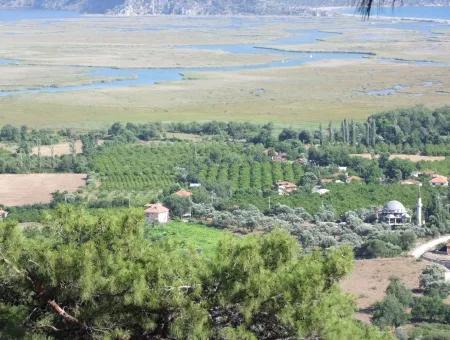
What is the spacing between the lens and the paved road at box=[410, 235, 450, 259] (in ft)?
76.6

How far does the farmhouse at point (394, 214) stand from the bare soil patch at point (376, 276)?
149 inches

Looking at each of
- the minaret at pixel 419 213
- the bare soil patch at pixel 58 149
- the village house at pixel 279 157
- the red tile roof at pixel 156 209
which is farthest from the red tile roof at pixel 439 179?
the bare soil patch at pixel 58 149

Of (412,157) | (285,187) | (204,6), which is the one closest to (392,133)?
(412,157)

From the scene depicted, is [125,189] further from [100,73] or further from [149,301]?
[100,73]

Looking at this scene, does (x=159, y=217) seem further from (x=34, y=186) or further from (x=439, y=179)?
(x=439, y=179)

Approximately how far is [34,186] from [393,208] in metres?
12.1

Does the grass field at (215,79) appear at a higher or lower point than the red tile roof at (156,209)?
lower

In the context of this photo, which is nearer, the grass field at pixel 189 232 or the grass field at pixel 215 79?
the grass field at pixel 189 232

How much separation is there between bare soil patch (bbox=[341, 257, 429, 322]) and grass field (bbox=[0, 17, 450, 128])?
2304 cm

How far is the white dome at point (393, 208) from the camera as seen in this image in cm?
2689

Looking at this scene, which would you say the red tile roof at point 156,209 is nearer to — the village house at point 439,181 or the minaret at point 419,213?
the minaret at point 419,213

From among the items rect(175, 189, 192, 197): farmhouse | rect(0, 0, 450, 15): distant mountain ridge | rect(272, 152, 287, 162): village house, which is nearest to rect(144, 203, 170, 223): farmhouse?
rect(175, 189, 192, 197): farmhouse

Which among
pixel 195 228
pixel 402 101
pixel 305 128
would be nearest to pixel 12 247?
pixel 195 228

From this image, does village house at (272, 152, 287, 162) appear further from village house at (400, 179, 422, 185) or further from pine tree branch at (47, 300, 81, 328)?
pine tree branch at (47, 300, 81, 328)
